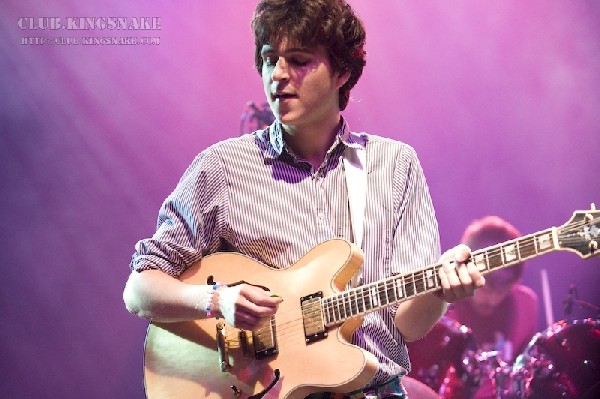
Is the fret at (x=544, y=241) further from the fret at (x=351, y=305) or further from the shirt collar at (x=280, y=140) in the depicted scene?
the shirt collar at (x=280, y=140)

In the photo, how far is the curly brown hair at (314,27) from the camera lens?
9.29 ft

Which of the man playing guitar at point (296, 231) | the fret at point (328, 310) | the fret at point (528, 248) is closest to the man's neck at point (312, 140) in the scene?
the man playing guitar at point (296, 231)

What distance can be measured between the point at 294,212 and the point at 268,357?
1.65 ft

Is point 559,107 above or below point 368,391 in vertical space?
above

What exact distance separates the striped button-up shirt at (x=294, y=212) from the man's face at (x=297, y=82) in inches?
5.5

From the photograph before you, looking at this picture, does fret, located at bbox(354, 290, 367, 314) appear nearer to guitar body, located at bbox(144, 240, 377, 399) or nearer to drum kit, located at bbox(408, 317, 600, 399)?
guitar body, located at bbox(144, 240, 377, 399)

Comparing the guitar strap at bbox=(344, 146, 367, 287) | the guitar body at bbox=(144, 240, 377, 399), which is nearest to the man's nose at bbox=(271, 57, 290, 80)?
the guitar strap at bbox=(344, 146, 367, 287)

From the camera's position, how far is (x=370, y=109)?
4.52m

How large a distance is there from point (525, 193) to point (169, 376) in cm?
247

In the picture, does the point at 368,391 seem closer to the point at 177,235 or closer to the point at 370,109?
the point at 177,235

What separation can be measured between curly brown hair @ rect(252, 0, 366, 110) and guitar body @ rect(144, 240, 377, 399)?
74 cm

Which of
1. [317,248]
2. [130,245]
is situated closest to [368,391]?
[317,248]

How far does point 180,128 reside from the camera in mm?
4398

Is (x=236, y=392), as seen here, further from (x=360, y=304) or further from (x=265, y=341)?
(x=360, y=304)
